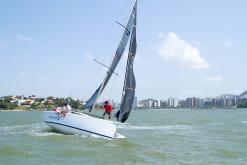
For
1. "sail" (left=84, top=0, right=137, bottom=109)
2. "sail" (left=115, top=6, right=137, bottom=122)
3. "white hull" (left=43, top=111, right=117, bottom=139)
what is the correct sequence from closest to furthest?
"white hull" (left=43, top=111, right=117, bottom=139) → "sail" (left=115, top=6, right=137, bottom=122) → "sail" (left=84, top=0, right=137, bottom=109)

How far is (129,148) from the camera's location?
2244cm

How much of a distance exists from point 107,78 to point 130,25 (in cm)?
364

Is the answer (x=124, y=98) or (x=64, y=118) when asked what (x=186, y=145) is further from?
(x=64, y=118)

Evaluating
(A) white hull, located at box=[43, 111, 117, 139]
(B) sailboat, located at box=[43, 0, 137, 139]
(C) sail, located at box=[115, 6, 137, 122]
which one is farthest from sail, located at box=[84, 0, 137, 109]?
(A) white hull, located at box=[43, 111, 117, 139]

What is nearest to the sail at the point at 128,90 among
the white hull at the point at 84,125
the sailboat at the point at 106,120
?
the sailboat at the point at 106,120

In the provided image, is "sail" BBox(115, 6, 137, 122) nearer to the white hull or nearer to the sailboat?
the sailboat

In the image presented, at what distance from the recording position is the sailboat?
2567 centimetres

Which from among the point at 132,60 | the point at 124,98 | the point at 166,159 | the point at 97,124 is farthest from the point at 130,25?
the point at 166,159

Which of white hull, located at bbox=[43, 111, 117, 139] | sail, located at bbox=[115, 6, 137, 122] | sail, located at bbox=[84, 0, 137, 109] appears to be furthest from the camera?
sail, located at bbox=[84, 0, 137, 109]

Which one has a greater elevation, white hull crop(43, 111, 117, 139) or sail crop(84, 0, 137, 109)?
sail crop(84, 0, 137, 109)

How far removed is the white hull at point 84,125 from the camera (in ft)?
84.0

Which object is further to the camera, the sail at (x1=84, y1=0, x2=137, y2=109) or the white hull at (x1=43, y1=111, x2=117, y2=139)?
the sail at (x1=84, y1=0, x2=137, y2=109)

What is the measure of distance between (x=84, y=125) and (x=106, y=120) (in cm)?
150

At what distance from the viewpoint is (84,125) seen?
26.1 m
